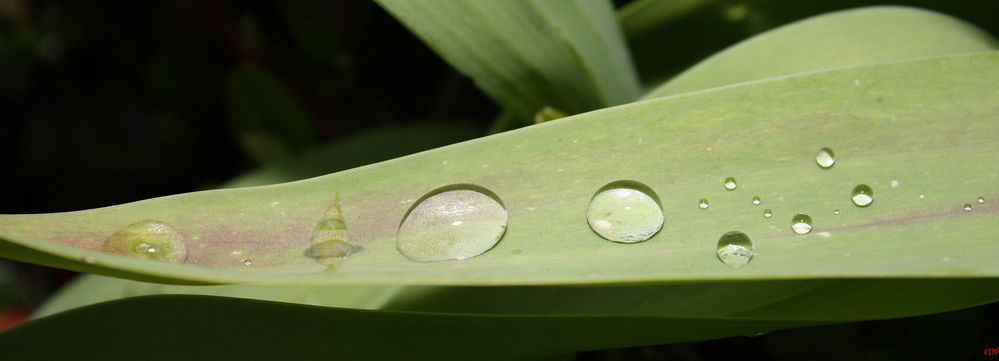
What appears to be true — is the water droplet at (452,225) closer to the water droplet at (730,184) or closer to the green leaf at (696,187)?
the green leaf at (696,187)

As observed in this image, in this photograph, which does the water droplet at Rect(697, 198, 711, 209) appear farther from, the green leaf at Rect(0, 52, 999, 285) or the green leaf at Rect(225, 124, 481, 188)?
the green leaf at Rect(225, 124, 481, 188)

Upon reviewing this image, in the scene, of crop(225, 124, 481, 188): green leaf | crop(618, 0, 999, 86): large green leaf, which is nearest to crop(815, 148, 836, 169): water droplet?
crop(618, 0, 999, 86): large green leaf

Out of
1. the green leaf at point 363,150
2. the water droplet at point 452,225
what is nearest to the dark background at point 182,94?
the green leaf at point 363,150

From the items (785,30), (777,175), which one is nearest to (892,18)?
(785,30)

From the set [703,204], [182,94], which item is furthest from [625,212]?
[182,94]

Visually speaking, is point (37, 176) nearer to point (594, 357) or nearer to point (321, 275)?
point (594, 357)

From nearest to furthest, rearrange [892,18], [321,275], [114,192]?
1. [321,275]
2. [892,18]
3. [114,192]

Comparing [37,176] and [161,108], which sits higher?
[161,108]
